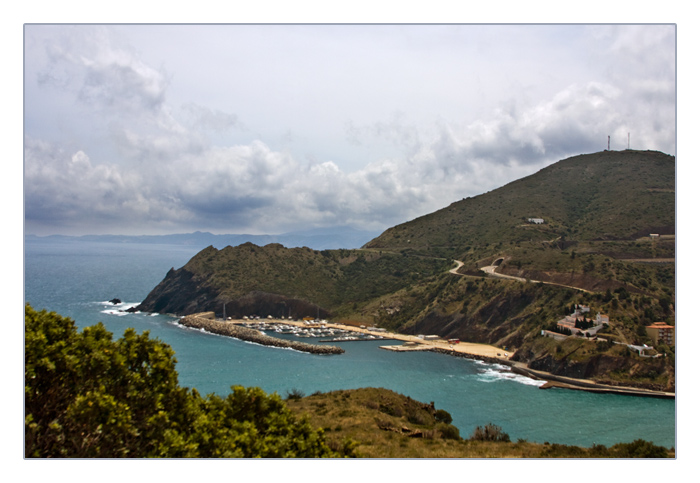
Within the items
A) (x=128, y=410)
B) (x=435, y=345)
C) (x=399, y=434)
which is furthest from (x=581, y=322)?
(x=128, y=410)

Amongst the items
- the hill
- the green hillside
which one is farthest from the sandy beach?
the green hillside

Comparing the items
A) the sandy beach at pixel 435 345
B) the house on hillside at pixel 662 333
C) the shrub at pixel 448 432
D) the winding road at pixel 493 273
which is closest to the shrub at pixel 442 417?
the shrub at pixel 448 432

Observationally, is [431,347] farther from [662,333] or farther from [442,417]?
[442,417]

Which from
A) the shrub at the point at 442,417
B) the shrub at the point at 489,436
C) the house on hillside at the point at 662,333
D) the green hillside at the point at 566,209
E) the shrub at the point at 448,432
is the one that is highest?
the green hillside at the point at 566,209

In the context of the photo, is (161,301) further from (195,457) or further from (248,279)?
(195,457)

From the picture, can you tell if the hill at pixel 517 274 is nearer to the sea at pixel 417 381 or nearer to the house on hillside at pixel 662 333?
the house on hillside at pixel 662 333

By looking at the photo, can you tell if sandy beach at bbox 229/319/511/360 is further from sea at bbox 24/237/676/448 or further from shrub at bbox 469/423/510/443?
shrub at bbox 469/423/510/443

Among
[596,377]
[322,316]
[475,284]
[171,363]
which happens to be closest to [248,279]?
[322,316]
